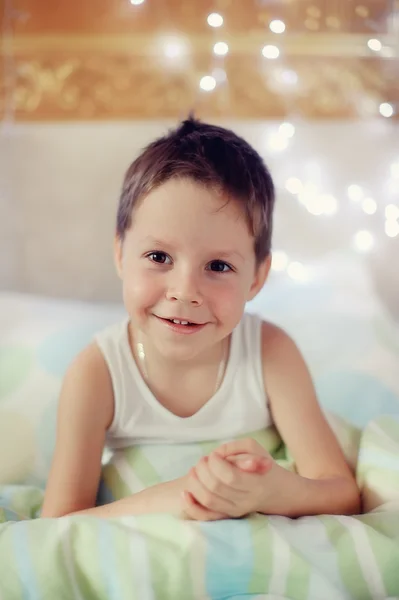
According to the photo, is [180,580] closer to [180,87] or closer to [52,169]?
[52,169]

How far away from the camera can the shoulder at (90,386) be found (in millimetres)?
926

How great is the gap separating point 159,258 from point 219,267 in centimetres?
8

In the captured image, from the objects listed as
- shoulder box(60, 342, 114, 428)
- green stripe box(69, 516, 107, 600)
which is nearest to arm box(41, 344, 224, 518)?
shoulder box(60, 342, 114, 428)

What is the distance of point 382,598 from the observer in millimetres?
751

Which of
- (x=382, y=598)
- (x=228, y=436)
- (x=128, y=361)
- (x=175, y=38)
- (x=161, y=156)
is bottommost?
(x=382, y=598)

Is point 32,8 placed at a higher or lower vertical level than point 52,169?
higher

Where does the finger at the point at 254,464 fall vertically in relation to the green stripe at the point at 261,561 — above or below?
above

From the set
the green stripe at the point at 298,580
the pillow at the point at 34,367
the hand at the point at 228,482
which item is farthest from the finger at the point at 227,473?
the pillow at the point at 34,367

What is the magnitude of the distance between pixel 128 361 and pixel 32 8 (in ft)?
3.76

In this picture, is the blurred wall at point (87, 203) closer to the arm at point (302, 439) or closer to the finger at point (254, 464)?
the arm at point (302, 439)

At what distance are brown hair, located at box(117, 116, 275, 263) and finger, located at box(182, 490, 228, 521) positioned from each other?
33cm

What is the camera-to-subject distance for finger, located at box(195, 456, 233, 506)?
74 cm

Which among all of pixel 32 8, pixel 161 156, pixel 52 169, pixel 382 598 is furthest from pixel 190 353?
pixel 32 8

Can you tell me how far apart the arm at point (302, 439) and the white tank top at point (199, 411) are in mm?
23
